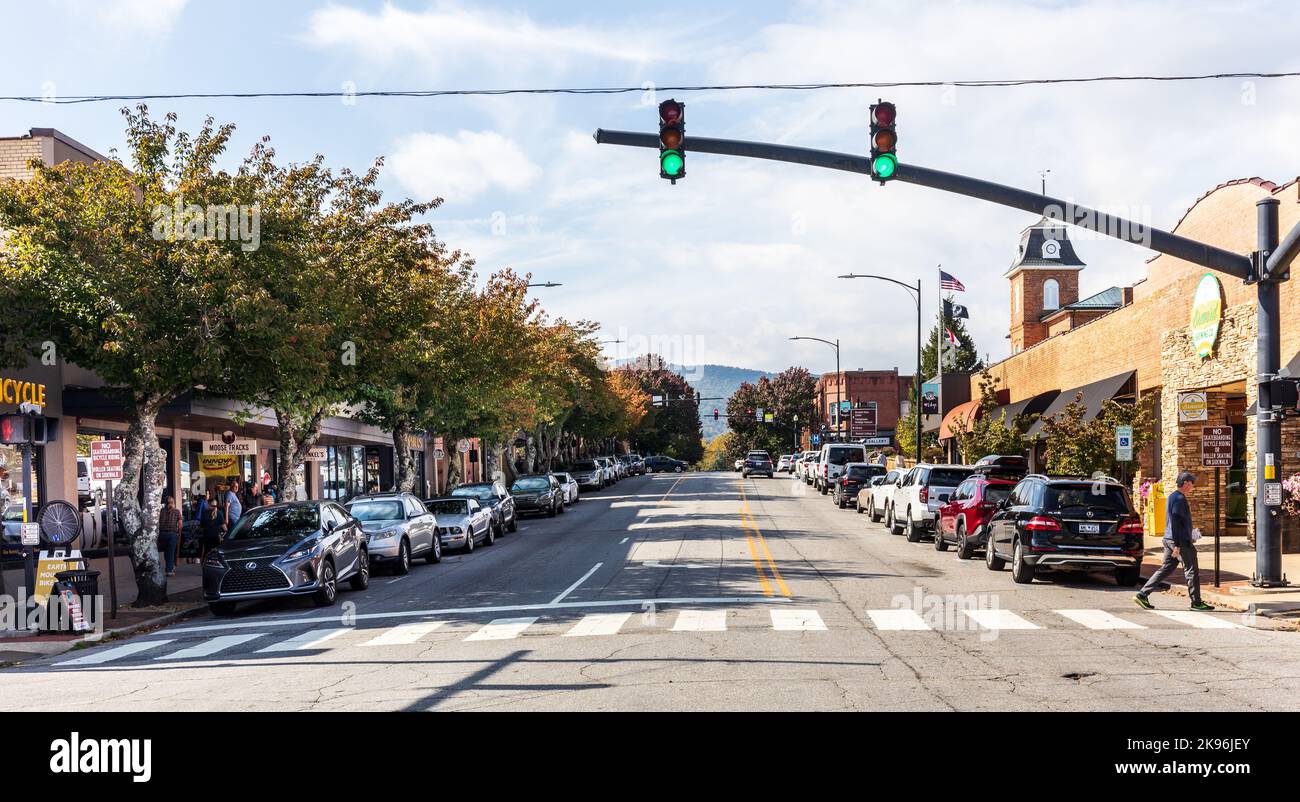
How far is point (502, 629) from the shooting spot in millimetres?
13742

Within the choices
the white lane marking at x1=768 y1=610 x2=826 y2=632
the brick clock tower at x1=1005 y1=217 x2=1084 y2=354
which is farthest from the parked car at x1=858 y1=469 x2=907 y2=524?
the brick clock tower at x1=1005 y1=217 x2=1084 y2=354

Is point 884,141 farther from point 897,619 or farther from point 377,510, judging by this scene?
point 377,510

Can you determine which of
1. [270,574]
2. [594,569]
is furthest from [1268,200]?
[270,574]

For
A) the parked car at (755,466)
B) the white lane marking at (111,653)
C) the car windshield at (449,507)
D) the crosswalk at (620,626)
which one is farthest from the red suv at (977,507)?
the parked car at (755,466)

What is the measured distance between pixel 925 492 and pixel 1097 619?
1383 centimetres

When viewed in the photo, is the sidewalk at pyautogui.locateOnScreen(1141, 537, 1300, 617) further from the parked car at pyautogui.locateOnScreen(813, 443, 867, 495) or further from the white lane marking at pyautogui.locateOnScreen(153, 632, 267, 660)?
the parked car at pyautogui.locateOnScreen(813, 443, 867, 495)

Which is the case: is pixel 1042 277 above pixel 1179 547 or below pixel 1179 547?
above

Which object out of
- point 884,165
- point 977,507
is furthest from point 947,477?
point 884,165

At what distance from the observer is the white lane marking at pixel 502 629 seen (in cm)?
1302

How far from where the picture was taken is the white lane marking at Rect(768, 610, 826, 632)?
13.0 m

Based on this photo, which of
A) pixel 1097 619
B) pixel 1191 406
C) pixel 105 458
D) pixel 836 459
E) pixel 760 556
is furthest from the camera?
pixel 836 459

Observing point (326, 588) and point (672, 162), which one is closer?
point (672, 162)

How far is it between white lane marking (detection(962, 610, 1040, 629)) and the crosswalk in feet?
0.04

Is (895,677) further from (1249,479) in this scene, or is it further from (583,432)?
(583,432)
